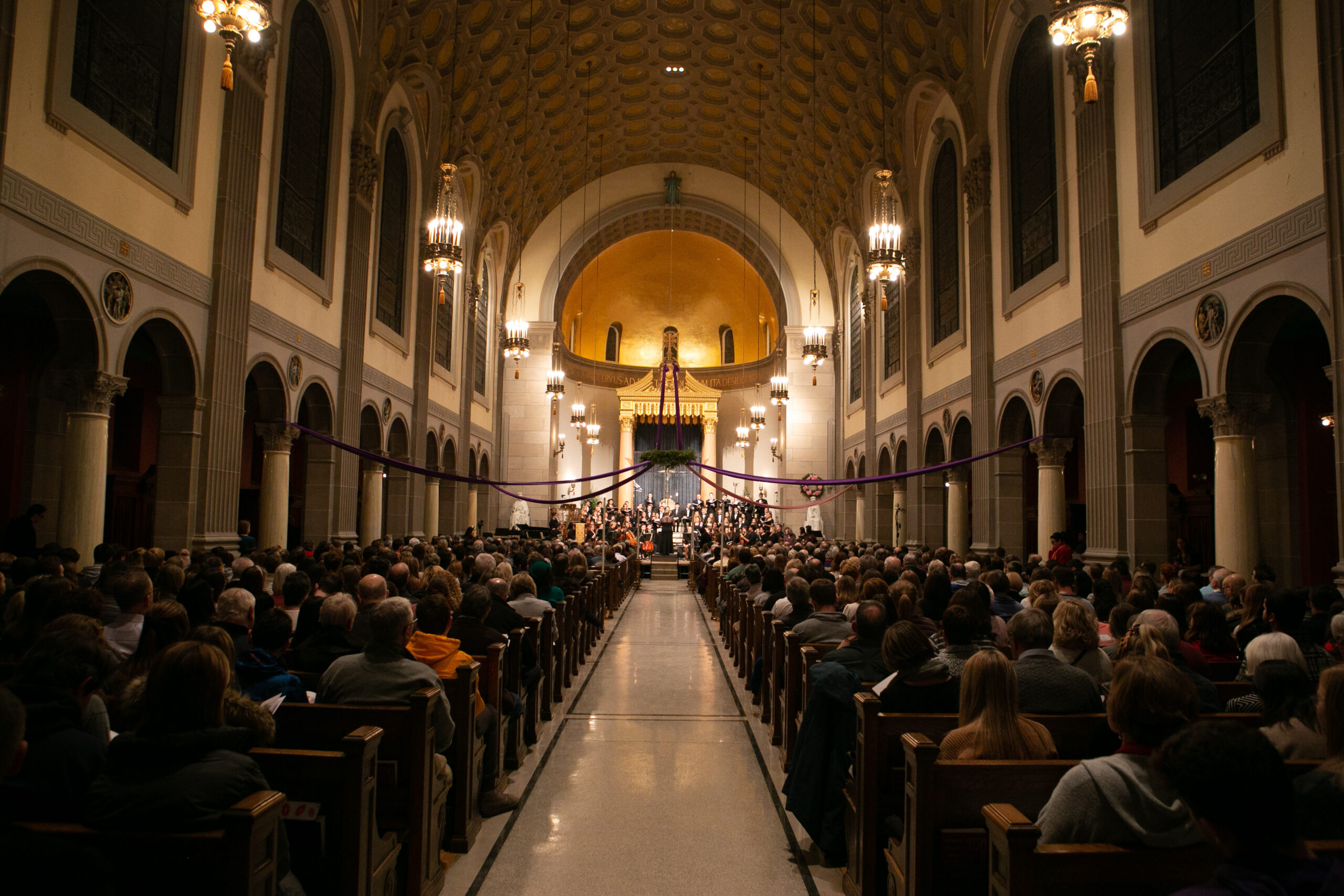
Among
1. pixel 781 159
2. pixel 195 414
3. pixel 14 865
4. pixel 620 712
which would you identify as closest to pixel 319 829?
pixel 14 865

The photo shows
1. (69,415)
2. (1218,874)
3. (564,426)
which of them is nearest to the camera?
(1218,874)

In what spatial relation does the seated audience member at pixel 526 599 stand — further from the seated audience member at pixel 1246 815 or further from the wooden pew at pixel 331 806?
the seated audience member at pixel 1246 815

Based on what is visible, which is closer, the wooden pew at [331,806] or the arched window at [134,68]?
the wooden pew at [331,806]

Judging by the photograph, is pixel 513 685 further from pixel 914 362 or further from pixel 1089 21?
pixel 914 362

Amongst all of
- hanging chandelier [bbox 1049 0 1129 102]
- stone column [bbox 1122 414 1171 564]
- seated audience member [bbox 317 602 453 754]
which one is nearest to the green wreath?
stone column [bbox 1122 414 1171 564]

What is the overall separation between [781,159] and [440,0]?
13.1m

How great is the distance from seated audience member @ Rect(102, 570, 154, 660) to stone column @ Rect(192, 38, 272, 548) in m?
6.53

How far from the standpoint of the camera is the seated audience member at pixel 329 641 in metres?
A: 4.25

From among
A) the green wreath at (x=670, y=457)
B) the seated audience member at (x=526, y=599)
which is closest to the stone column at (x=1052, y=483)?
the green wreath at (x=670, y=457)

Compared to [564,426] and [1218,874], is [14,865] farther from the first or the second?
[564,426]

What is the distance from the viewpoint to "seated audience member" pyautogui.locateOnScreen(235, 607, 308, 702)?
364 centimetres

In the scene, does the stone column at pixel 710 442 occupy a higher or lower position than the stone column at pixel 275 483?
higher

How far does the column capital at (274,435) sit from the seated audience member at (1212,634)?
12.2 meters

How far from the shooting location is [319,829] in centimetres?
301
